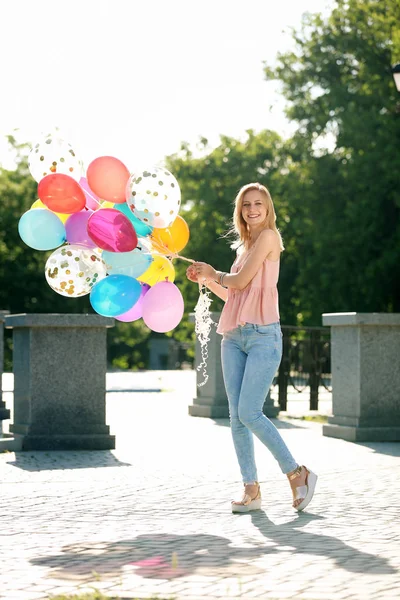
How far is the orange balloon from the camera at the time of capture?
7691 mm

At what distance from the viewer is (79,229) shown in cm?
783

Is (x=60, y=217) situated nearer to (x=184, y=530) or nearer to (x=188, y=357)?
(x=184, y=530)

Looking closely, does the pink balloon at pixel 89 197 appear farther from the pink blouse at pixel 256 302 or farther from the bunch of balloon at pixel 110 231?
the pink blouse at pixel 256 302

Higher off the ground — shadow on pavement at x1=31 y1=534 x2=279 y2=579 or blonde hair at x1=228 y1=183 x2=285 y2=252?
blonde hair at x1=228 y1=183 x2=285 y2=252

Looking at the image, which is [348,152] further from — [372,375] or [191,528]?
[191,528]

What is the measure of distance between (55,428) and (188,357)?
29.5m

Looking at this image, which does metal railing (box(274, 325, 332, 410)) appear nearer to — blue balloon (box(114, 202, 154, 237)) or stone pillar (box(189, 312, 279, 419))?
stone pillar (box(189, 312, 279, 419))

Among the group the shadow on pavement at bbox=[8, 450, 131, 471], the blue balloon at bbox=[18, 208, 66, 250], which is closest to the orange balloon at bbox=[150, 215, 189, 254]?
the blue balloon at bbox=[18, 208, 66, 250]

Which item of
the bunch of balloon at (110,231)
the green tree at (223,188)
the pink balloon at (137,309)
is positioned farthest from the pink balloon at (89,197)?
the green tree at (223,188)

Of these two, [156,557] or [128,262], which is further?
[128,262]

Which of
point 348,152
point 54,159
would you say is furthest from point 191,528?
point 348,152

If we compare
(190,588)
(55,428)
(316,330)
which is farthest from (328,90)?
(190,588)

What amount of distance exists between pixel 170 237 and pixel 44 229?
0.91 metres

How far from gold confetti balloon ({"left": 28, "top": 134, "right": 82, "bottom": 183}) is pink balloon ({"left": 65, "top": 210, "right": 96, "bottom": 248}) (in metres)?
0.27
